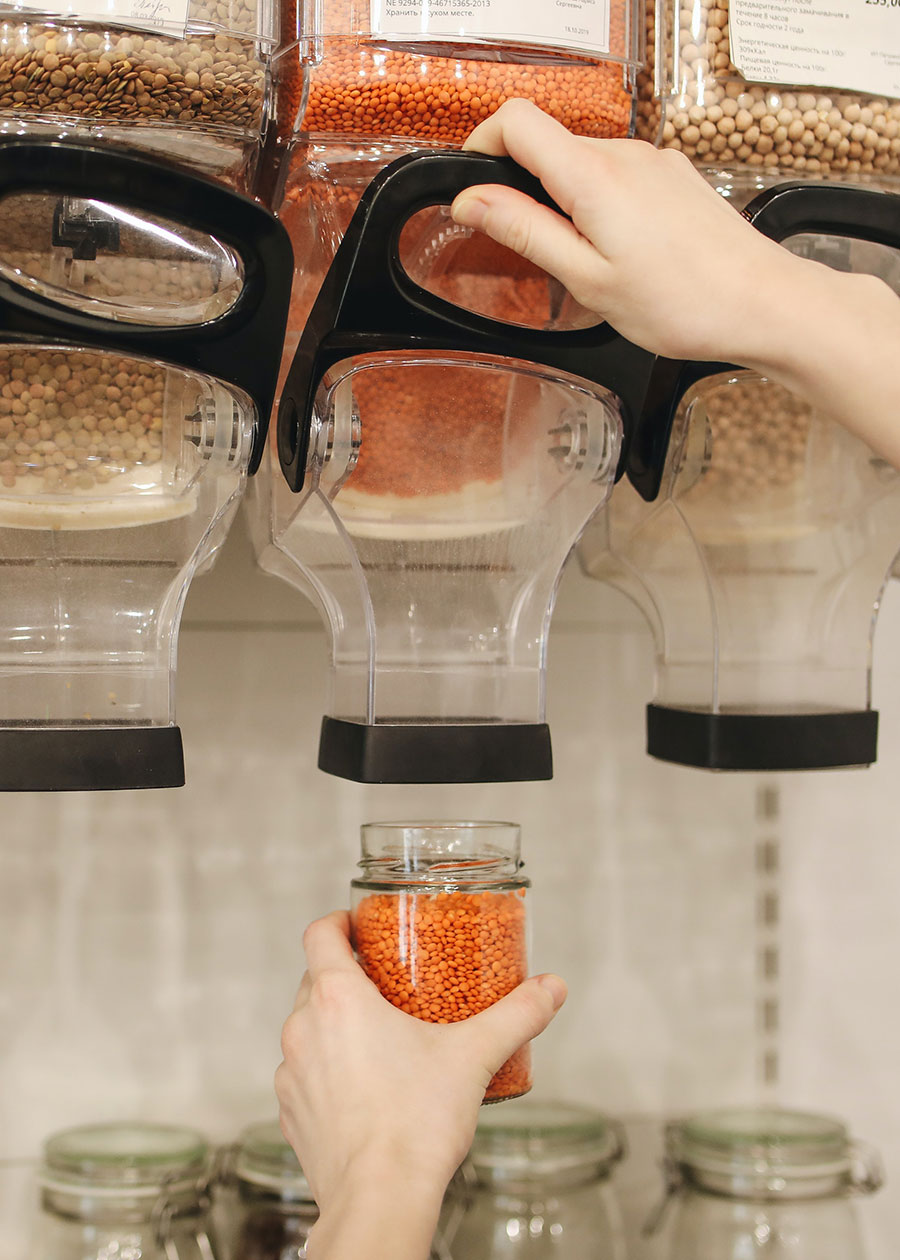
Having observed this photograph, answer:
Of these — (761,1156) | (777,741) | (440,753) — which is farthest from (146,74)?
(761,1156)

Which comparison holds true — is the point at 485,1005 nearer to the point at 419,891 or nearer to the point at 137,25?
the point at 419,891

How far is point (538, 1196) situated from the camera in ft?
2.85

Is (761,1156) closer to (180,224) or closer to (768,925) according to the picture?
(768,925)

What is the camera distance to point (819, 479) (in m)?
0.78

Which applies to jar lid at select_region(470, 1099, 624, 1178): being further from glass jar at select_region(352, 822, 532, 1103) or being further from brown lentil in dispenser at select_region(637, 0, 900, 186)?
brown lentil in dispenser at select_region(637, 0, 900, 186)

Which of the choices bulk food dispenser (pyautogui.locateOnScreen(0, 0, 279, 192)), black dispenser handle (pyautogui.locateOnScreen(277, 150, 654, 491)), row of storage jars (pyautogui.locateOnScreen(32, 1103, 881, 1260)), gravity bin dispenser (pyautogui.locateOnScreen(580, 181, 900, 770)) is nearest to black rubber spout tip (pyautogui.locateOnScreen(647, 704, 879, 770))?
gravity bin dispenser (pyautogui.locateOnScreen(580, 181, 900, 770))

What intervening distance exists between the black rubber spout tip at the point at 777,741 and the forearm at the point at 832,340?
0.21 m

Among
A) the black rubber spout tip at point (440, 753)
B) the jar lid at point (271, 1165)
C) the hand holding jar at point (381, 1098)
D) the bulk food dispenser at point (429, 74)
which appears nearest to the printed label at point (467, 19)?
the bulk food dispenser at point (429, 74)

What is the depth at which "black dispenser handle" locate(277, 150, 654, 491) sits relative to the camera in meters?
0.59

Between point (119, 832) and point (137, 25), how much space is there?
60cm

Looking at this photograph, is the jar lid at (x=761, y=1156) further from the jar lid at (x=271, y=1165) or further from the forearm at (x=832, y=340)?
the forearm at (x=832, y=340)

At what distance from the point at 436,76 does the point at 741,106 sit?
6.9 inches

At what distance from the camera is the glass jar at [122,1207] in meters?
0.80

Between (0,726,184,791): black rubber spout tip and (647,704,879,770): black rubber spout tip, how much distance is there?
0.34 metres
